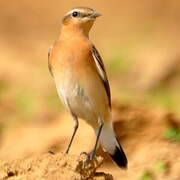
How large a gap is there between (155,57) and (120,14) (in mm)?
2457

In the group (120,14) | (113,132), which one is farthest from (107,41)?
(113,132)

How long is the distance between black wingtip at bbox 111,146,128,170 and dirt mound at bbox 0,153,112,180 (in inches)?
67.3

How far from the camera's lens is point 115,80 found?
17.5m

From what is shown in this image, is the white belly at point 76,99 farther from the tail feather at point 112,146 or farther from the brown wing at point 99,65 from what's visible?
the tail feather at point 112,146

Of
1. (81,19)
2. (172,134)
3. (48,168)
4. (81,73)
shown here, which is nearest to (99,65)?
(81,73)

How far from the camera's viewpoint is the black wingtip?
36.2 ft

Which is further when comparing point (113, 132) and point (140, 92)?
point (140, 92)

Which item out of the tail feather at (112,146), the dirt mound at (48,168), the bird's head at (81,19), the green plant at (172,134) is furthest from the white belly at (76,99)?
the green plant at (172,134)

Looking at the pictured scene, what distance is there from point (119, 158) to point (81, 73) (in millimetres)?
1168

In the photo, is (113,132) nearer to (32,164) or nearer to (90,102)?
(90,102)

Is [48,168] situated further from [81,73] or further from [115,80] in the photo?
[115,80]

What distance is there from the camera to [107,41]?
2012 centimetres

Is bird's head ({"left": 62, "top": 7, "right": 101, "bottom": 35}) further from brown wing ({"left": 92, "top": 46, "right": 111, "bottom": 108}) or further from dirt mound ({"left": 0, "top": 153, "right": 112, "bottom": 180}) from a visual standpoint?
dirt mound ({"left": 0, "top": 153, "right": 112, "bottom": 180})

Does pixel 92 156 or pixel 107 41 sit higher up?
pixel 92 156
